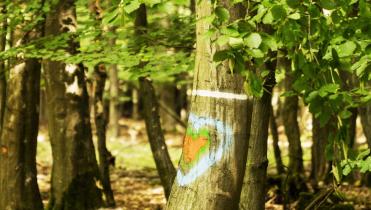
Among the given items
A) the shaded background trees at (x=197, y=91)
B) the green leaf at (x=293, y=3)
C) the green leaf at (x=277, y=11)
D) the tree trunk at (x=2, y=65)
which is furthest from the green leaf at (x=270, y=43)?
the tree trunk at (x=2, y=65)

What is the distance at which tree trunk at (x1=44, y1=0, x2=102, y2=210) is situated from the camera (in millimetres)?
10008

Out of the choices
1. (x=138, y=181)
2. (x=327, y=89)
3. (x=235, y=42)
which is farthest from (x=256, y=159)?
(x=138, y=181)

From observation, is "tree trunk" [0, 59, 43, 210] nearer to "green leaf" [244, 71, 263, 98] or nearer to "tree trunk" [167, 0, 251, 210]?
"tree trunk" [167, 0, 251, 210]

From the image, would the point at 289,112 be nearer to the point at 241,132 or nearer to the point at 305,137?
the point at 241,132

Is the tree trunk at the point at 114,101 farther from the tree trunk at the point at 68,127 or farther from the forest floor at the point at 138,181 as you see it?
the tree trunk at the point at 68,127

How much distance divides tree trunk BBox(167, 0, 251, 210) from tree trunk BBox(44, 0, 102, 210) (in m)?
6.54

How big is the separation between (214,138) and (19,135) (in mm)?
6998

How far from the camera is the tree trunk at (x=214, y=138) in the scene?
3.72m

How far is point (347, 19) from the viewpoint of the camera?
4.07 m

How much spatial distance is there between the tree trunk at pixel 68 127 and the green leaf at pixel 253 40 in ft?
24.2

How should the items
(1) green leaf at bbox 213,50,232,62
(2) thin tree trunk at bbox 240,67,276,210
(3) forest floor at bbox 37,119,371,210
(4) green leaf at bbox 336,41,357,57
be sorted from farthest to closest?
(3) forest floor at bbox 37,119,371,210 → (2) thin tree trunk at bbox 240,67,276,210 → (4) green leaf at bbox 336,41,357,57 → (1) green leaf at bbox 213,50,232,62

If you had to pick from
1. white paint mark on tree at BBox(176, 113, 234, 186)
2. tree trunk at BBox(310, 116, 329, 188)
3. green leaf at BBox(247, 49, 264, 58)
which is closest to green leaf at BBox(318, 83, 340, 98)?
green leaf at BBox(247, 49, 264, 58)

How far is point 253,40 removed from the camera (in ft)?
9.63

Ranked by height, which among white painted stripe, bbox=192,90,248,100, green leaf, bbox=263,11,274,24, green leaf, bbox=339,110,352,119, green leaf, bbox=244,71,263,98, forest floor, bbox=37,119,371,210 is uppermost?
green leaf, bbox=263,11,274,24
